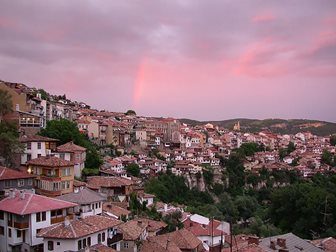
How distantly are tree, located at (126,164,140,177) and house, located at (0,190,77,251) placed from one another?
33.6m

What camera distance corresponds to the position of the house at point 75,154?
3281 cm

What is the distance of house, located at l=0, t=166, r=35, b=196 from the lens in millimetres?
22531

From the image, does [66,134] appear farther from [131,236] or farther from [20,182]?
[131,236]

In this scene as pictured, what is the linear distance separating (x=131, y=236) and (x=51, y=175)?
273 inches

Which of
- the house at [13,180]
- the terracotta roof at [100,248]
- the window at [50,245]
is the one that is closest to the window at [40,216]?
the window at [50,245]

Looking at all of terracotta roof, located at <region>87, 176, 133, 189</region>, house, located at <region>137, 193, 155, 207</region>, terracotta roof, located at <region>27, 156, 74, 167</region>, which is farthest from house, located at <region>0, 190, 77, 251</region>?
house, located at <region>137, 193, 155, 207</region>

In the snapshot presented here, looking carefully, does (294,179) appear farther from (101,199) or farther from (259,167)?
(101,199)

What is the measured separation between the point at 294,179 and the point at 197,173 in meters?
23.2

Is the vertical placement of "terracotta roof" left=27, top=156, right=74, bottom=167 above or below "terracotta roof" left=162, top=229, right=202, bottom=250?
above

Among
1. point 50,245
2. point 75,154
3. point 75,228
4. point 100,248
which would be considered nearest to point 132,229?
point 100,248

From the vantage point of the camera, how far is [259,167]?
80.9 m

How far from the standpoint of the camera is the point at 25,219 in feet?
62.8

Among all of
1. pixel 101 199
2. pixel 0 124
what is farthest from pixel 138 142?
pixel 101 199

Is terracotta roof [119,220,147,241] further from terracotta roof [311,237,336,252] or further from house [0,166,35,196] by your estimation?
terracotta roof [311,237,336,252]
